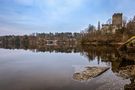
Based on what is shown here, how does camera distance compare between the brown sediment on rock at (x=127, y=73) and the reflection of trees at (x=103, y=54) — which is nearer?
the brown sediment on rock at (x=127, y=73)

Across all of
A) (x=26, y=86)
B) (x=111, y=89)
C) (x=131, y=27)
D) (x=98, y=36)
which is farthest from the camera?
(x=98, y=36)

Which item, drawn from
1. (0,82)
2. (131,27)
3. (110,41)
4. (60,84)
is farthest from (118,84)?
(110,41)

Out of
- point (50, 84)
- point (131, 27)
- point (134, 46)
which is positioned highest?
point (131, 27)

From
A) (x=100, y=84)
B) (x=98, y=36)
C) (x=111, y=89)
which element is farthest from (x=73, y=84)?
(x=98, y=36)

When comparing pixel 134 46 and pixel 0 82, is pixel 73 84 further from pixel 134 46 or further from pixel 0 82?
pixel 134 46

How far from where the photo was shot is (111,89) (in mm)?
24359

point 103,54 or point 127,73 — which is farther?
point 103,54

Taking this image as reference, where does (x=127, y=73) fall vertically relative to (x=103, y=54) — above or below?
below

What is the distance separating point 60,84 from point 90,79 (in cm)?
504

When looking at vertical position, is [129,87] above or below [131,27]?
below

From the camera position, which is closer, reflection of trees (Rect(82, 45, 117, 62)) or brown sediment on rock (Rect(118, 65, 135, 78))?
brown sediment on rock (Rect(118, 65, 135, 78))

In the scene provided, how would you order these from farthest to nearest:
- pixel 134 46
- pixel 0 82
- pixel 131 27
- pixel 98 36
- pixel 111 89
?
pixel 98 36 → pixel 131 27 → pixel 134 46 → pixel 0 82 → pixel 111 89

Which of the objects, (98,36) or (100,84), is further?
(98,36)

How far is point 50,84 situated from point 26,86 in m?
3.14
